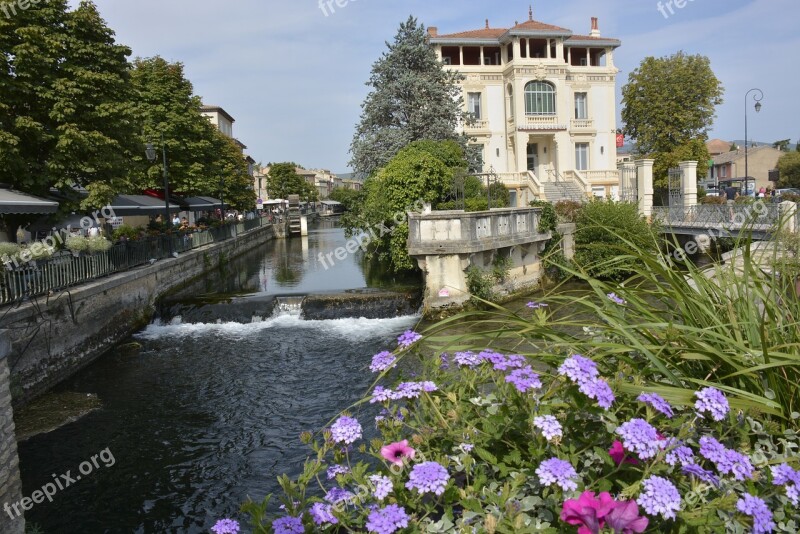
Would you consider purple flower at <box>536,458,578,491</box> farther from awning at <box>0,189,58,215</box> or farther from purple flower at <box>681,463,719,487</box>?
awning at <box>0,189,58,215</box>

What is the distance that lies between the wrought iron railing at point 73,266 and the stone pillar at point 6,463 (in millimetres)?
5829

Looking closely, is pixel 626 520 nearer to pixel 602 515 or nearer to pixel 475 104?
pixel 602 515

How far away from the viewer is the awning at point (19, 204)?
43.5ft

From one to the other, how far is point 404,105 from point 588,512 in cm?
3108

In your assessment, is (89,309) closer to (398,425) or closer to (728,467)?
(398,425)

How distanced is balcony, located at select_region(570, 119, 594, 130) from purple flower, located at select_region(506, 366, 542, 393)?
4080cm

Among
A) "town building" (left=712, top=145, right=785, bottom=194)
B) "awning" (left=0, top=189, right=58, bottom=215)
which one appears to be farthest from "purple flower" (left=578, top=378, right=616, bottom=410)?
"town building" (left=712, top=145, right=785, bottom=194)

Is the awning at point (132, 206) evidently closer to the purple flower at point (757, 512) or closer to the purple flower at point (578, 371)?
the purple flower at point (578, 371)

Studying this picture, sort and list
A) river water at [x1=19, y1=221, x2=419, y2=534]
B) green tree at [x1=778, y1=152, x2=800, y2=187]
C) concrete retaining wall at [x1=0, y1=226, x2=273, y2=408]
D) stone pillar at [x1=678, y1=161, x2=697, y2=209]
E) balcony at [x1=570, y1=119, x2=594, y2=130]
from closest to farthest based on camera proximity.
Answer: river water at [x1=19, y1=221, x2=419, y2=534], concrete retaining wall at [x1=0, y1=226, x2=273, y2=408], stone pillar at [x1=678, y1=161, x2=697, y2=209], balcony at [x1=570, y1=119, x2=594, y2=130], green tree at [x1=778, y1=152, x2=800, y2=187]

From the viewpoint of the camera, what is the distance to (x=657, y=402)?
230 cm

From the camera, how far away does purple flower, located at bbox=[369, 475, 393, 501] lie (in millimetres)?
2363

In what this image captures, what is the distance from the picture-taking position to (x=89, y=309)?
559 inches

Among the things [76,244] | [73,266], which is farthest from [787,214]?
[76,244]

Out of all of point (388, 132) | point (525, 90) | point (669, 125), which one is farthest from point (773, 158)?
point (388, 132)
